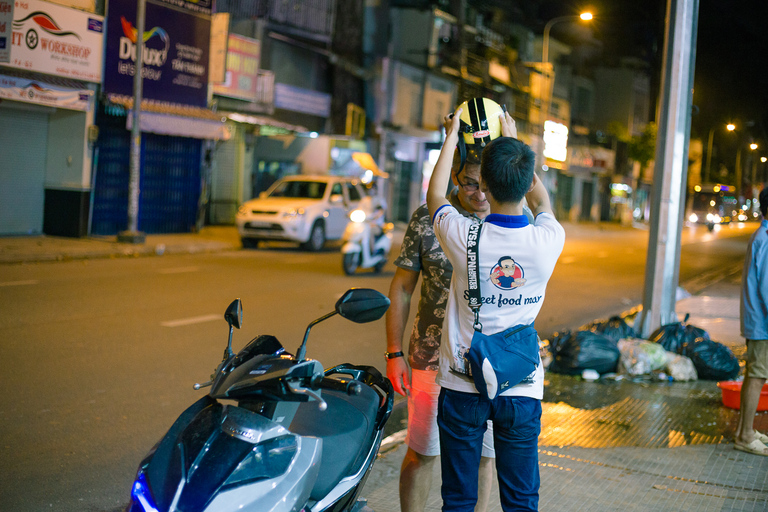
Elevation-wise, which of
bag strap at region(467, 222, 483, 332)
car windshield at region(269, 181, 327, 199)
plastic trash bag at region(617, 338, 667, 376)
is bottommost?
plastic trash bag at region(617, 338, 667, 376)

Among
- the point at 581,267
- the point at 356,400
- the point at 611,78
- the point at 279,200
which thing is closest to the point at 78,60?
the point at 279,200

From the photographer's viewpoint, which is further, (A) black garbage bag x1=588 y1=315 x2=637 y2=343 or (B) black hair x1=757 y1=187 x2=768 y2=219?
(A) black garbage bag x1=588 y1=315 x2=637 y2=343

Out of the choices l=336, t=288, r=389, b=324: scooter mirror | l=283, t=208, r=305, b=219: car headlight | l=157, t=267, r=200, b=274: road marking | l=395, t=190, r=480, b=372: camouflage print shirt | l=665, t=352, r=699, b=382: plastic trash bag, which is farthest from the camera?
l=283, t=208, r=305, b=219: car headlight

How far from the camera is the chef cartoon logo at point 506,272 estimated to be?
2729 mm

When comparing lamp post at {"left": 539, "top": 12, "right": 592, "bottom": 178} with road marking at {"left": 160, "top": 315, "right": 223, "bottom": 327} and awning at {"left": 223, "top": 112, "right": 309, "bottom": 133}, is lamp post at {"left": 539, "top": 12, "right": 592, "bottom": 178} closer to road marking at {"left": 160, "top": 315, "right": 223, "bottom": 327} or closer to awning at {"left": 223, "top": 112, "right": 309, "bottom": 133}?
awning at {"left": 223, "top": 112, "right": 309, "bottom": 133}

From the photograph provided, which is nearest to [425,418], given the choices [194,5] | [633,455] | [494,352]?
[494,352]

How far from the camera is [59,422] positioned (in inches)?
202

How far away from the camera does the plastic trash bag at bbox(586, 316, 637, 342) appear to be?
26.2 feet

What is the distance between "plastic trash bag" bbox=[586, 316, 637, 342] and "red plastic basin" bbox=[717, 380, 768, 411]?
63.2 inches

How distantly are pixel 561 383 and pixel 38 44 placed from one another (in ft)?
45.0

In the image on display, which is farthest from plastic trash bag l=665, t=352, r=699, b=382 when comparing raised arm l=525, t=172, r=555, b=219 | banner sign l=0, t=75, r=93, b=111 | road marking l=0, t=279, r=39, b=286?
banner sign l=0, t=75, r=93, b=111

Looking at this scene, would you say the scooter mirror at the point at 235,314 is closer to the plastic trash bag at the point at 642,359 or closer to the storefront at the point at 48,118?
the plastic trash bag at the point at 642,359

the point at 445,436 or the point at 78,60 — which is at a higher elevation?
the point at 78,60

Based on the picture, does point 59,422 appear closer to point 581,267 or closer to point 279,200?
point 279,200
